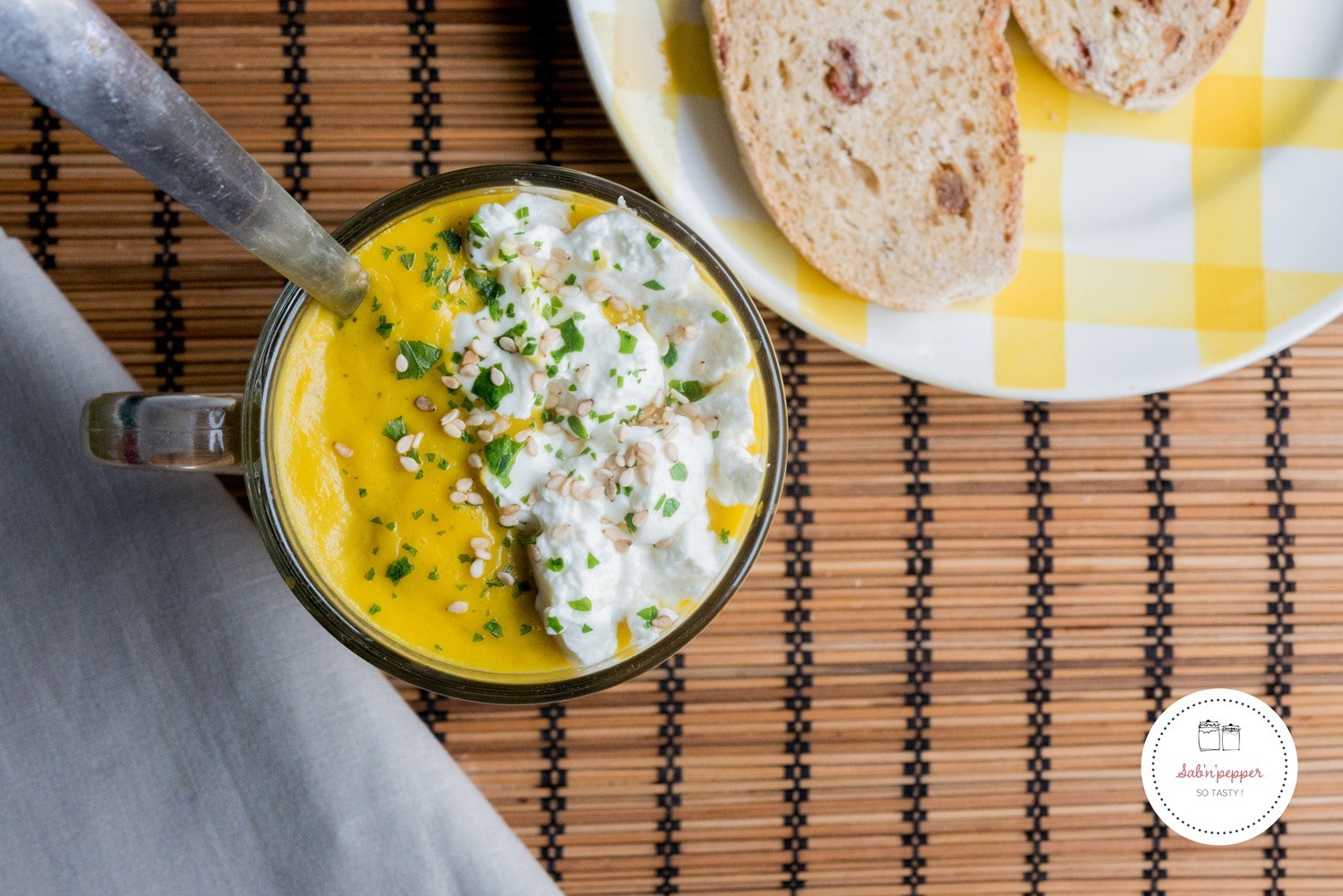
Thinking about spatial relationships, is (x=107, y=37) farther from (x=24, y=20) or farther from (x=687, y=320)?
(x=687, y=320)

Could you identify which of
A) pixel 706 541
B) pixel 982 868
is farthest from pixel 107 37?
pixel 982 868

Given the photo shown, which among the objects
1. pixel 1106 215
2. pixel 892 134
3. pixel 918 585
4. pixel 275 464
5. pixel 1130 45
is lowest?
pixel 918 585

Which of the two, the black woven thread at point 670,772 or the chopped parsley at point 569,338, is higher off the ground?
the chopped parsley at point 569,338

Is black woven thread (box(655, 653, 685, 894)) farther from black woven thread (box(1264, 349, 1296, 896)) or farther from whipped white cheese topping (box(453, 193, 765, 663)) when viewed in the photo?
black woven thread (box(1264, 349, 1296, 896))

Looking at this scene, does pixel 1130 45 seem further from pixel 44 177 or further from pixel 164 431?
pixel 44 177

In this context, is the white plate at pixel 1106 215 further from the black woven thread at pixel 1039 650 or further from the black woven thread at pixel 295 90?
the black woven thread at pixel 295 90

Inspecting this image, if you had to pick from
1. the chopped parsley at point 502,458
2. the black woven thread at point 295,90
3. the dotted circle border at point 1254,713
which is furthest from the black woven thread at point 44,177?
the dotted circle border at point 1254,713

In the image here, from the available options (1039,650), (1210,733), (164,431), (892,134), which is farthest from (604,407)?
(1210,733)
